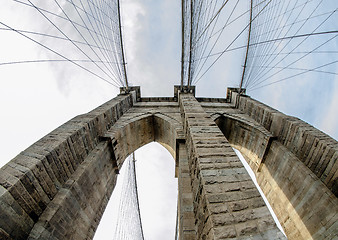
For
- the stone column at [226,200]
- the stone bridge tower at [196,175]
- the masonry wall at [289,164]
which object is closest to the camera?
the stone column at [226,200]

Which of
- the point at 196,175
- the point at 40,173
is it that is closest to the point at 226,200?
the point at 196,175

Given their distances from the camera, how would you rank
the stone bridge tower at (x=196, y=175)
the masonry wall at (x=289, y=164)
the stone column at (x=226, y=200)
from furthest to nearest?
the masonry wall at (x=289, y=164) → the stone bridge tower at (x=196, y=175) → the stone column at (x=226, y=200)

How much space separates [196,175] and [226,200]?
829 mm

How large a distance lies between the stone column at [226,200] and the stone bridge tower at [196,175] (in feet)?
0.04

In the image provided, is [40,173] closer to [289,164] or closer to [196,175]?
[196,175]

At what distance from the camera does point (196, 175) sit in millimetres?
3072

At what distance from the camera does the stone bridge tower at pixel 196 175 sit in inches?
92.2

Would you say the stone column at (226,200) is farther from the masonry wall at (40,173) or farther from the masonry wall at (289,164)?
the masonry wall at (40,173)

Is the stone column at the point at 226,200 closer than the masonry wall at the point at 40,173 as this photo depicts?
Yes

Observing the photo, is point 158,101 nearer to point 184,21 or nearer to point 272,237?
point 184,21

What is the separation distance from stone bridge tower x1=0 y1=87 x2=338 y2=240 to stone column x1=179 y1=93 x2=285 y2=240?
0.01 metres

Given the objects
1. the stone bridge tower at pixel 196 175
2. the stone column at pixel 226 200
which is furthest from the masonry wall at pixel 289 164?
the stone column at pixel 226 200

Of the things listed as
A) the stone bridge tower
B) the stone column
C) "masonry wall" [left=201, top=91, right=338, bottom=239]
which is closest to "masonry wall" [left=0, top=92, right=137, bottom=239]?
the stone bridge tower

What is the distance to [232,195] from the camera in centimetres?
237
